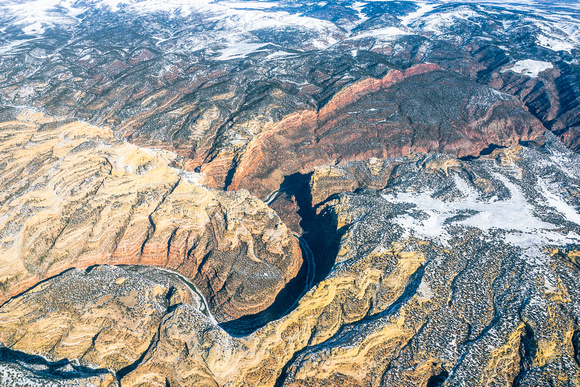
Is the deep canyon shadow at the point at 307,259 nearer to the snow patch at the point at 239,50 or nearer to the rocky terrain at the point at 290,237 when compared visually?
the rocky terrain at the point at 290,237

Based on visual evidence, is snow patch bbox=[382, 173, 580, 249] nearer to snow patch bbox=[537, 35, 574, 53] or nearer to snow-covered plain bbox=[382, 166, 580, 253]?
snow-covered plain bbox=[382, 166, 580, 253]

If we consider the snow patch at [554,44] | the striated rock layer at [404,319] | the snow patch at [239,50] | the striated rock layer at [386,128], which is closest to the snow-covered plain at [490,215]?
the striated rock layer at [404,319]

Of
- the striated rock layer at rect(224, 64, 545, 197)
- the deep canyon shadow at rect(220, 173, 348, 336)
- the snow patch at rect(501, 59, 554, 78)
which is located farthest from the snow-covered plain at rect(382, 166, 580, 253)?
the snow patch at rect(501, 59, 554, 78)

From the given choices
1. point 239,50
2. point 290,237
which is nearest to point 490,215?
point 290,237

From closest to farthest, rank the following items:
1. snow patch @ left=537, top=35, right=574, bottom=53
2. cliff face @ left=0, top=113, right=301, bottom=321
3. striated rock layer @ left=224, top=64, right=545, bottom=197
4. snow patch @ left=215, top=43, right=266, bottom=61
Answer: cliff face @ left=0, top=113, right=301, bottom=321, striated rock layer @ left=224, top=64, right=545, bottom=197, snow patch @ left=537, top=35, right=574, bottom=53, snow patch @ left=215, top=43, right=266, bottom=61

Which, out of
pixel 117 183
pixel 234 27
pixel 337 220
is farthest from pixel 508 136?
pixel 234 27

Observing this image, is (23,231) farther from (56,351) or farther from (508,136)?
(508,136)
